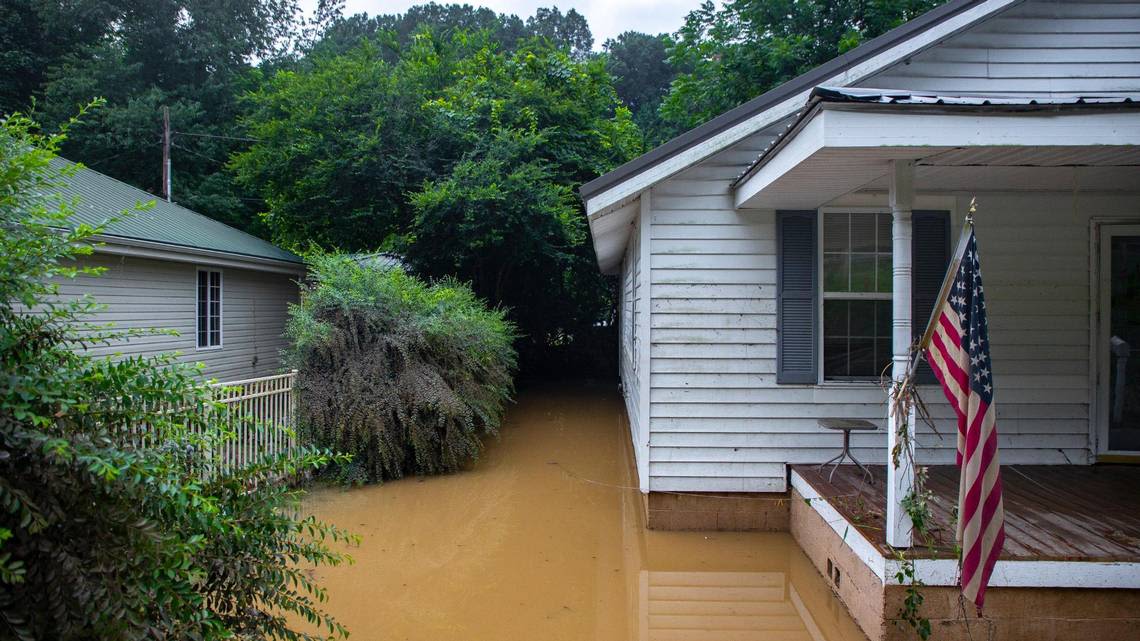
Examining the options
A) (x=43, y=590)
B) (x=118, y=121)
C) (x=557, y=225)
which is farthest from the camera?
(x=118, y=121)

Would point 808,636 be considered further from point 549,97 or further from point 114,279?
point 549,97

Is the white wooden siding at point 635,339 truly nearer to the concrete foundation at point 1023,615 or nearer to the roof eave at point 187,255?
the concrete foundation at point 1023,615

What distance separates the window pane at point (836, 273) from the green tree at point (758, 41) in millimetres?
12141

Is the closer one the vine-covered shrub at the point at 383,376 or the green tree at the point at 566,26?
the vine-covered shrub at the point at 383,376

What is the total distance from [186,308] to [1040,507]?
11692 mm

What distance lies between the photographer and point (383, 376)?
25.6 ft

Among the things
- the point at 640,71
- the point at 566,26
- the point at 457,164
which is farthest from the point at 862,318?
the point at 566,26

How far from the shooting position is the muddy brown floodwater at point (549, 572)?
169 inches

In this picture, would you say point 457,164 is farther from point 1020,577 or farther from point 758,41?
point 1020,577

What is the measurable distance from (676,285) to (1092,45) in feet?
12.5

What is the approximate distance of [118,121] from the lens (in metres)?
21.7

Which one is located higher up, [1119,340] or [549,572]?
[1119,340]

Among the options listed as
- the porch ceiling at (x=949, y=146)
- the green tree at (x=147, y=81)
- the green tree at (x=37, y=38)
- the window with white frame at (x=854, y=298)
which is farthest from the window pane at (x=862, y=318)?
the green tree at (x=37, y=38)

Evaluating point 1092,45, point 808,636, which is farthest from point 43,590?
point 1092,45
